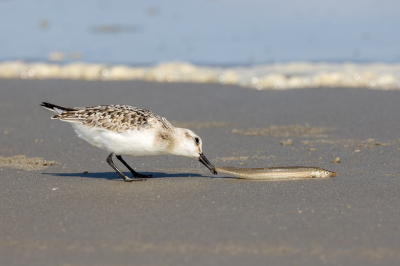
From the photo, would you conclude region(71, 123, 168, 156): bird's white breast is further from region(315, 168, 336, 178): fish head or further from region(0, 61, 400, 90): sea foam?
region(0, 61, 400, 90): sea foam

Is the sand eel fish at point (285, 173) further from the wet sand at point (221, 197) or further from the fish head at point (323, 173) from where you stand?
the wet sand at point (221, 197)

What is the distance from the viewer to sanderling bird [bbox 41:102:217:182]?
20.6 ft

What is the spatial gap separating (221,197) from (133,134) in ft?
4.31

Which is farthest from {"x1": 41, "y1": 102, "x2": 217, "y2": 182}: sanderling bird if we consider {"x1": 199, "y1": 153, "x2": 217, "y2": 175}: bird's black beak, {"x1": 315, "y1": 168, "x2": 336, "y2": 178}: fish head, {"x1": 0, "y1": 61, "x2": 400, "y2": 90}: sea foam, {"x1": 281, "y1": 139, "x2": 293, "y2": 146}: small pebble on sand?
{"x1": 0, "y1": 61, "x2": 400, "y2": 90}: sea foam

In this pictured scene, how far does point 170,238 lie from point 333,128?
5336 mm

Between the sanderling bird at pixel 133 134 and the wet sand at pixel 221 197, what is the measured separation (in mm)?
376

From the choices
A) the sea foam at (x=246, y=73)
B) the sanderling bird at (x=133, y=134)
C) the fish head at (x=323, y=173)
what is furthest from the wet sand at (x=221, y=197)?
the sea foam at (x=246, y=73)

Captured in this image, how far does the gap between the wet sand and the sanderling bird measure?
376 millimetres

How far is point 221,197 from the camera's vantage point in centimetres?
564

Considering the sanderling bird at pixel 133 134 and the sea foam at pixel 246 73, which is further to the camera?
the sea foam at pixel 246 73

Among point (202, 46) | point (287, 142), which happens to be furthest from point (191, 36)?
point (287, 142)

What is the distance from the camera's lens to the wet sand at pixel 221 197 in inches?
165

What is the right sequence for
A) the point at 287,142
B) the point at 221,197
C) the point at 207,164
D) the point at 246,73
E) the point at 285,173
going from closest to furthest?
the point at 221,197, the point at 285,173, the point at 207,164, the point at 287,142, the point at 246,73

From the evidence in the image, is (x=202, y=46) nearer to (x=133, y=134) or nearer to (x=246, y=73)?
(x=246, y=73)
